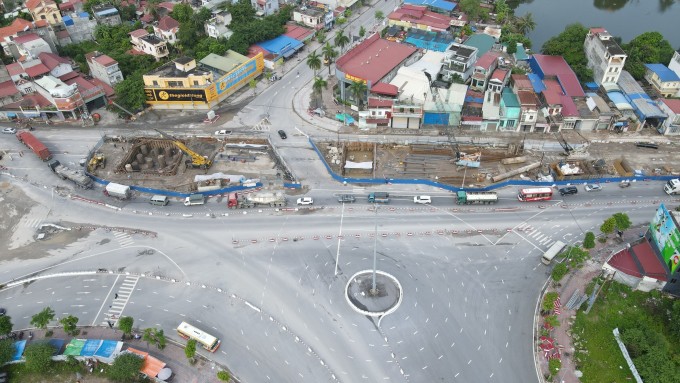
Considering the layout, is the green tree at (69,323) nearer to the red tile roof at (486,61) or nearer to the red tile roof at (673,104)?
the red tile roof at (486,61)

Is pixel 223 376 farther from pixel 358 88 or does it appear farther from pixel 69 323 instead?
pixel 358 88

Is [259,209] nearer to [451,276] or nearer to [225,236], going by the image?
[225,236]

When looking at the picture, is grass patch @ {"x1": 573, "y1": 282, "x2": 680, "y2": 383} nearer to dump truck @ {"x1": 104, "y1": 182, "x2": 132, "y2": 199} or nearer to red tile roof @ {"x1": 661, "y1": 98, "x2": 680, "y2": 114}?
red tile roof @ {"x1": 661, "y1": 98, "x2": 680, "y2": 114}

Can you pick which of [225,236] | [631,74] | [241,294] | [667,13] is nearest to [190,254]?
[225,236]

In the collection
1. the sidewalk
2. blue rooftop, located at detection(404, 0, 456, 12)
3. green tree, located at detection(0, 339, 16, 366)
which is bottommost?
the sidewalk

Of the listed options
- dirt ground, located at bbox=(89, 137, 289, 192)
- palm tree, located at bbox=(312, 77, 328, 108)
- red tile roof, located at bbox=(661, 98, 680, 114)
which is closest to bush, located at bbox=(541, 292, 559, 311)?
dirt ground, located at bbox=(89, 137, 289, 192)
